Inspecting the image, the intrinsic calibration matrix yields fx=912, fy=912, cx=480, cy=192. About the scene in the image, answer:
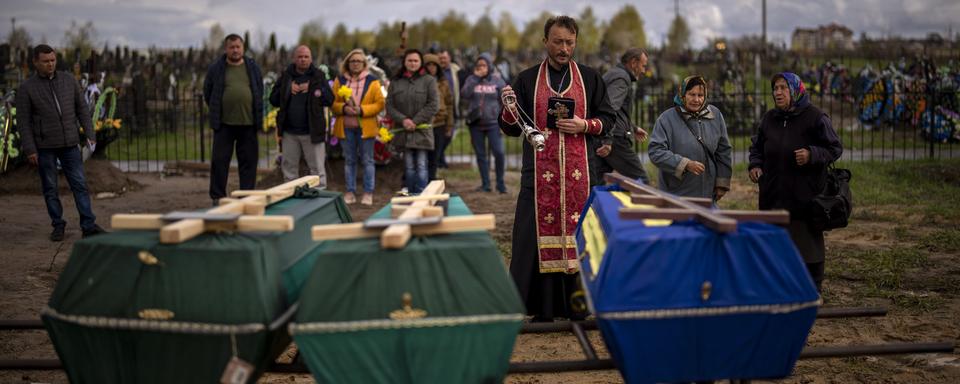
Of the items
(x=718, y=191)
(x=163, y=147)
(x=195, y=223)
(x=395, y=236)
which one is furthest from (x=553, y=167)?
(x=163, y=147)

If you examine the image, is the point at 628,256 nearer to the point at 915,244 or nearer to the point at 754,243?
the point at 754,243

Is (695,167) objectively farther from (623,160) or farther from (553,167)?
(623,160)

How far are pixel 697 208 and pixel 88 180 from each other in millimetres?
11354

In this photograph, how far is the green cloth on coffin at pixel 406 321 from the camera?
9.83 ft

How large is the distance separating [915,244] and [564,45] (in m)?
5.13

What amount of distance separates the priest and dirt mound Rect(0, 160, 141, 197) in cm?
898

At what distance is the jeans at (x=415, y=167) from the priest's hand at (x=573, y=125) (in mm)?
5755

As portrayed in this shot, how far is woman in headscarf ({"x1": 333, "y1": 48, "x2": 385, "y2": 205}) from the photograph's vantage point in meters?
11.0

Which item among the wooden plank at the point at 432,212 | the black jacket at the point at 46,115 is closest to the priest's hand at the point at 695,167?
the wooden plank at the point at 432,212

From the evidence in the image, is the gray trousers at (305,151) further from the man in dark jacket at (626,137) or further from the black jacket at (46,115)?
the man in dark jacket at (626,137)

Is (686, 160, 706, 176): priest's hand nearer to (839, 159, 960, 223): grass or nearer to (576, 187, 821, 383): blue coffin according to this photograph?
(576, 187, 821, 383): blue coffin

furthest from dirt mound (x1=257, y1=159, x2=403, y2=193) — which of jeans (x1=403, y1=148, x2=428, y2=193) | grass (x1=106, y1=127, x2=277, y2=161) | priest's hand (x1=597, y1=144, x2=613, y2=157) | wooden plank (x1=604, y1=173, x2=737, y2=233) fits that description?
wooden plank (x1=604, y1=173, x2=737, y2=233)

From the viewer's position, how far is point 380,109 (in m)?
A: 11.0

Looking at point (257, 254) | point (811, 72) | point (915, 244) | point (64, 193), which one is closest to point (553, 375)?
point (257, 254)
